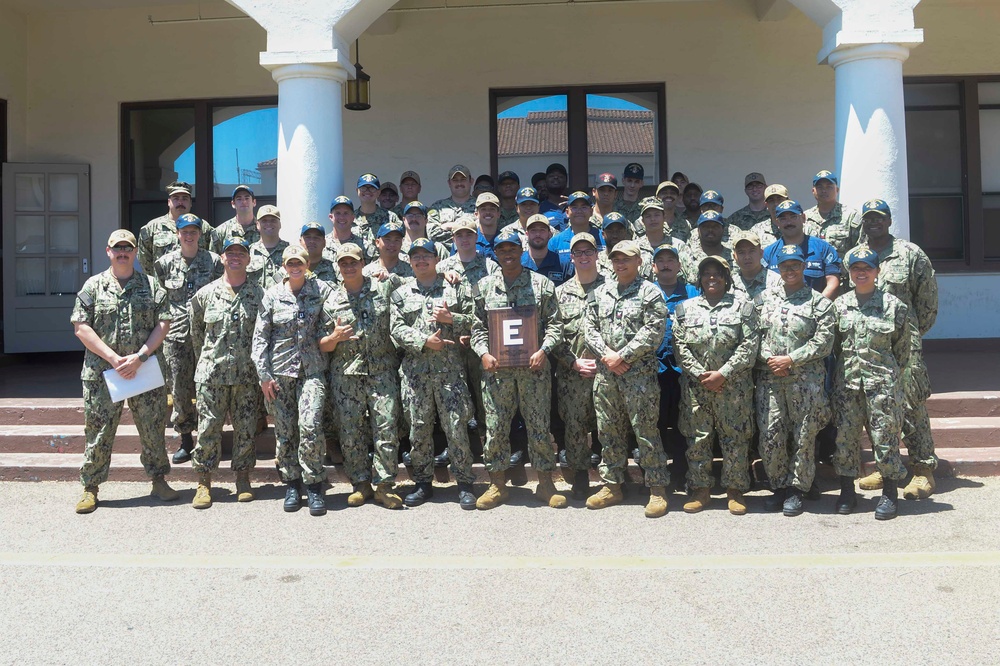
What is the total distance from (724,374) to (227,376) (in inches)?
132

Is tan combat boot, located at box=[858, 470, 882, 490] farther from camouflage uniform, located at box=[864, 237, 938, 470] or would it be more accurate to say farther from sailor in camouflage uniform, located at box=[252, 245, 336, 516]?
sailor in camouflage uniform, located at box=[252, 245, 336, 516]

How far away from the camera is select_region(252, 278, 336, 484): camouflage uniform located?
5891 millimetres

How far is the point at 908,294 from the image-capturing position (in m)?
6.05

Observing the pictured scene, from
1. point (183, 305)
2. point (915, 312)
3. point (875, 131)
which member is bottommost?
point (915, 312)

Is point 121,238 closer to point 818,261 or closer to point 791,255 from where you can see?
point 791,255

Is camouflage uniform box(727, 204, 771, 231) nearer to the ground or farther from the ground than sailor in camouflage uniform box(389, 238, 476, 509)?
farther from the ground

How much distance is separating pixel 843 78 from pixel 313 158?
4.38 metres

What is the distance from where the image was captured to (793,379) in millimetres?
5582

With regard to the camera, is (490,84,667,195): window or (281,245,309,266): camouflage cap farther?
(490,84,667,195): window

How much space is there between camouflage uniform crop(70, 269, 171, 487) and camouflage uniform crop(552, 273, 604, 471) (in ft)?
9.20

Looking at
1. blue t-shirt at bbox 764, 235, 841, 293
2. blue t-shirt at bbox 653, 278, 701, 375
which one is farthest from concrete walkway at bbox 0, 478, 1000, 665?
blue t-shirt at bbox 764, 235, 841, 293

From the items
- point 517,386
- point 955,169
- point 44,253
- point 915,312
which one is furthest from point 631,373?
point 44,253

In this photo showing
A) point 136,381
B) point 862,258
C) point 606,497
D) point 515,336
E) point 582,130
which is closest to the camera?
point 862,258

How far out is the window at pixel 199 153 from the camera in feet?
35.4
